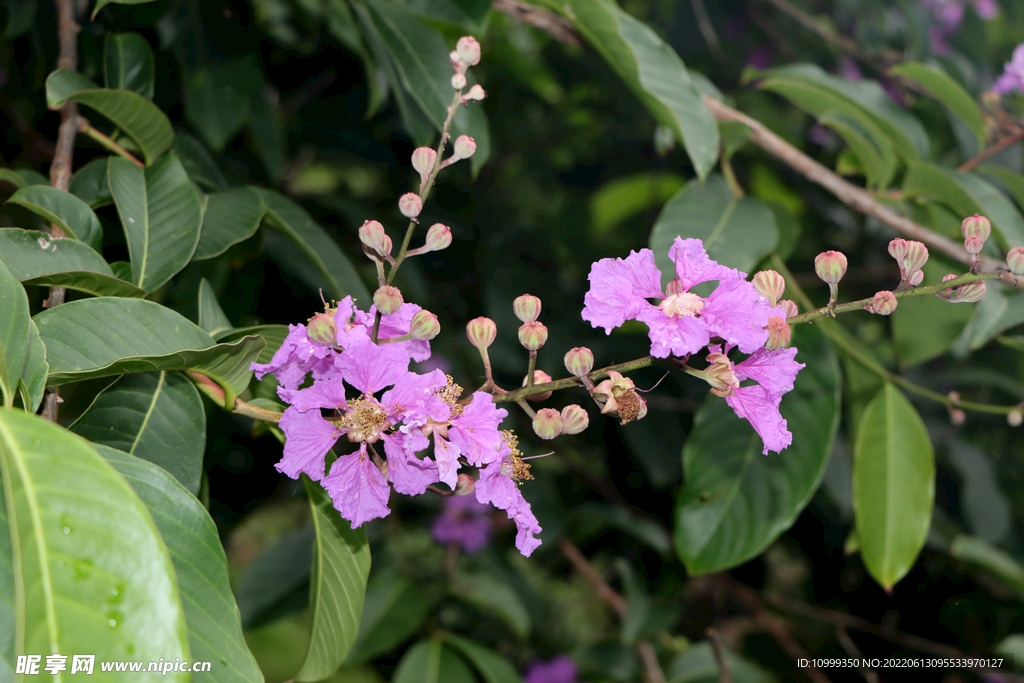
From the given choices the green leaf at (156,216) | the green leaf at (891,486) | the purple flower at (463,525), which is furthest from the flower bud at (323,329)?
the purple flower at (463,525)

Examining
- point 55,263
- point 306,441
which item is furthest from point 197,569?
point 55,263

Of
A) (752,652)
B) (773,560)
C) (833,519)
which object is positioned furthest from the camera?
(773,560)

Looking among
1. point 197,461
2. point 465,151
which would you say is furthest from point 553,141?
point 197,461

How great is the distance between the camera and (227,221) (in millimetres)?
1064

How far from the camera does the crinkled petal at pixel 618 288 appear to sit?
746 millimetres

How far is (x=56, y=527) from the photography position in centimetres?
47

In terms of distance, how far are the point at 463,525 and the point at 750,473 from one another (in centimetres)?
128

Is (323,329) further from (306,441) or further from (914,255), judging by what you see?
(914,255)

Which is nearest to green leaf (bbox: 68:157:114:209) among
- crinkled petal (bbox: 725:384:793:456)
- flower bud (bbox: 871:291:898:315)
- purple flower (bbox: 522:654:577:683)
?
crinkled petal (bbox: 725:384:793:456)

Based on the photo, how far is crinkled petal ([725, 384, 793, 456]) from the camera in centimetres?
78

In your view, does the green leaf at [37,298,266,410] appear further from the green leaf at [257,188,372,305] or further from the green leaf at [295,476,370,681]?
the green leaf at [257,188,372,305]

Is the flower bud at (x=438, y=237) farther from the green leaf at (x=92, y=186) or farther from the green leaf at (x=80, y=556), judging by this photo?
the green leaf at (x=92, y=186)

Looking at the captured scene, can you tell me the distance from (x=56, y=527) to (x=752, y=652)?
264cm

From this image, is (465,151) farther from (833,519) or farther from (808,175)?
(833,519)
